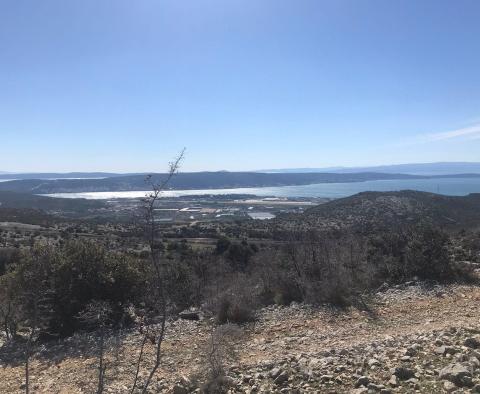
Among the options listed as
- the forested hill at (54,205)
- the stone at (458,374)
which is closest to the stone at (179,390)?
the stone at (458,374)

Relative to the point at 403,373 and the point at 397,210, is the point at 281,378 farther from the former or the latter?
the point at 397,210

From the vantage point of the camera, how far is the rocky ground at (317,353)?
7500 mm

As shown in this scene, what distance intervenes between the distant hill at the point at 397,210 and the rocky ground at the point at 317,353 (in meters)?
41.8

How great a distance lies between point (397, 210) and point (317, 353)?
59.1 metres

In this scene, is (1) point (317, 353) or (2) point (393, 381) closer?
(2) point (393, 381)

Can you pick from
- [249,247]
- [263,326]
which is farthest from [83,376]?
[249,247]

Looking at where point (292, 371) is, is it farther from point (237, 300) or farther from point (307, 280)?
point (307, 280)

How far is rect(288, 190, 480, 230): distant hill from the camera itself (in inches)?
2272

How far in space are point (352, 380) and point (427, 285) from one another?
28.6 feet

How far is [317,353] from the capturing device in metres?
9.27

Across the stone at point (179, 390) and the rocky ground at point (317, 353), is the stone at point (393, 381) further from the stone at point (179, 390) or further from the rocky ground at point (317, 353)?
the stone at point (179, 390)

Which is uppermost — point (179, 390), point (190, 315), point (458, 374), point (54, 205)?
point (458, 374)

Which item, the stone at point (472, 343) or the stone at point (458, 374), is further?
the stone at point (472, 343)

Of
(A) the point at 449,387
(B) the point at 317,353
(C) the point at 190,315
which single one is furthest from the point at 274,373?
(C) the point at 190,315
